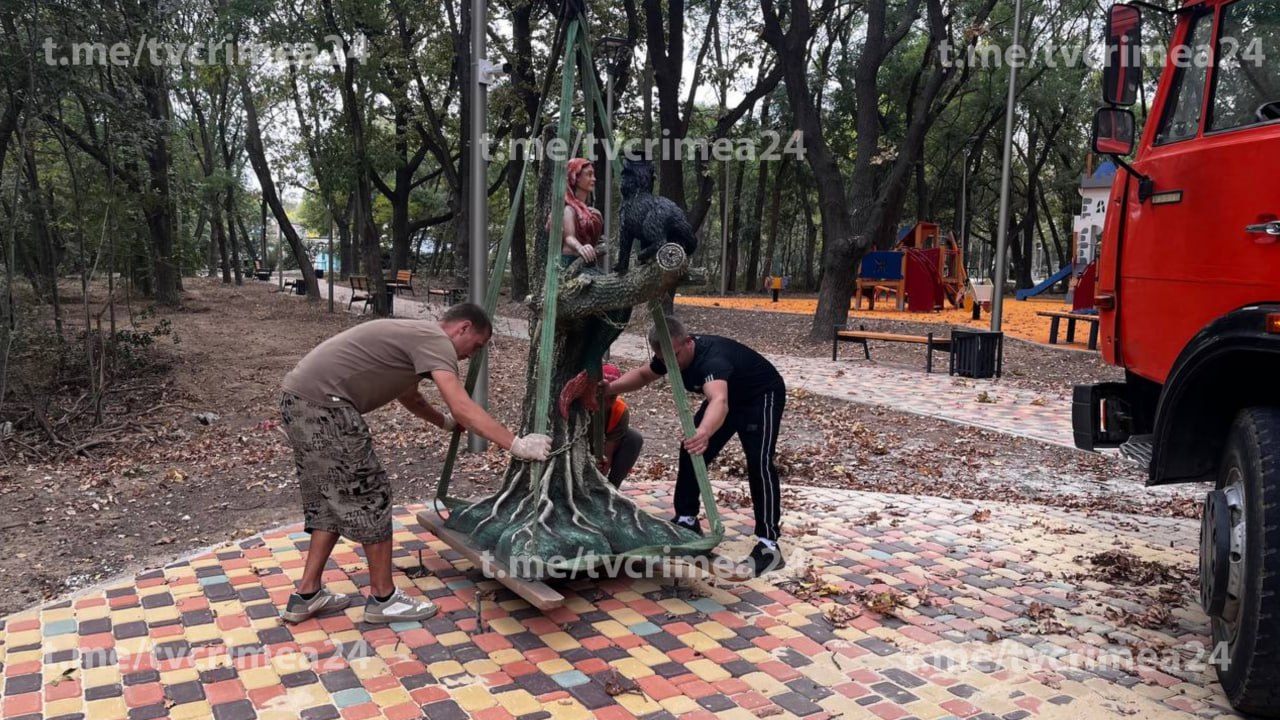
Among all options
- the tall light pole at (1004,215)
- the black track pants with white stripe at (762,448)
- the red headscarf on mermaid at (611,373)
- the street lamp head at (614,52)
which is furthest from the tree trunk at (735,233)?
the black track pants with white stripe at (762,448)

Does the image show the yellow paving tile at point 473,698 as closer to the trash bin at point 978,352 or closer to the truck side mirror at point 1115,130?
the truck side mirror at point 1115,130

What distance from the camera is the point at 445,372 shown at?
3830 mm

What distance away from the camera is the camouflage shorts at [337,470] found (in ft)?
13.0

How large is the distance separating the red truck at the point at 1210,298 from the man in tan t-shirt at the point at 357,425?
2.85 meters

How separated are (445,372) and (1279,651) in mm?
3170

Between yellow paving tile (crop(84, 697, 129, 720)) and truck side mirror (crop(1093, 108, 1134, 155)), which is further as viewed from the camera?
truck side mirror (crop(1093, 108, 1134, 155))

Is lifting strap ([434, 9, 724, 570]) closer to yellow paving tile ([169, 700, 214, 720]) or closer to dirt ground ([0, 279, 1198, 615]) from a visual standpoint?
yellow paving tile ([169, 700, 214, 720])

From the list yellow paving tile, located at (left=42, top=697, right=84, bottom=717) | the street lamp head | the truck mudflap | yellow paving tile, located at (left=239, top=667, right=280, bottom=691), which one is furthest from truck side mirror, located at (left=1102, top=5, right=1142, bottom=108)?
the street lamp head

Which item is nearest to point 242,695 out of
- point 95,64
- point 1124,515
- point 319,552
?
point 319,552

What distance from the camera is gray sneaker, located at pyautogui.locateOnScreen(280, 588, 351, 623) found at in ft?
13.3

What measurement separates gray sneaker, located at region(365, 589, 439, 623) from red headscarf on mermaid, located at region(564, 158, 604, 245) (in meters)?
1.84

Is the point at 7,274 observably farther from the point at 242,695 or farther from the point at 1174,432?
the point at 1174,432

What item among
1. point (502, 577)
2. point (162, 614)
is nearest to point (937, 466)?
point (502, 577)

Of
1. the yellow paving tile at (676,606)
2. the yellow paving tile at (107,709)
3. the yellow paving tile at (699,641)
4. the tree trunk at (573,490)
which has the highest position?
the tree trunk at (573,490)
